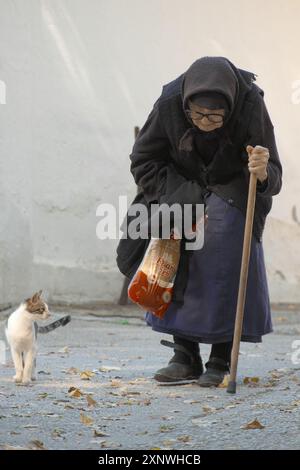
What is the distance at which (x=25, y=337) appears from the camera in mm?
5730

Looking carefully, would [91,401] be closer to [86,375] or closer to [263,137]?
[86,375]

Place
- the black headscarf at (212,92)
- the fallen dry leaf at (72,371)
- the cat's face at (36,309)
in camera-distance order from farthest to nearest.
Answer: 1. the fallen dry leaf at (72,371)
2. the cat's face at (36,309)
3. the black headscarf at (212,92)

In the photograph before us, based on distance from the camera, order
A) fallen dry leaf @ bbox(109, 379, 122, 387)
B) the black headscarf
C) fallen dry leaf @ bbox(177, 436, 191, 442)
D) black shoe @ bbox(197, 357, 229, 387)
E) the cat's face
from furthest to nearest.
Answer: the cat's face → fallen dry leaf @ bbox(109, 379, 122, 387) → black shoe @ bbox(197, 357, 229, 387) → the black headscarf → fallen dry leaf @ bbox(177, 436, 191, 442)

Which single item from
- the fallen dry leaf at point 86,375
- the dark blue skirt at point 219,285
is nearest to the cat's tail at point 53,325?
the fallen dry leaf at point 86,375

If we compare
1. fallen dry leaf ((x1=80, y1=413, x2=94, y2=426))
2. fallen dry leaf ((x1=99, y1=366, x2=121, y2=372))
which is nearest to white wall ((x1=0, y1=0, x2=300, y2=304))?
fallen dry leaf ((x1=99, y1=366, x2=121, y2=372))

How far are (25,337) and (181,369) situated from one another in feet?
2.56

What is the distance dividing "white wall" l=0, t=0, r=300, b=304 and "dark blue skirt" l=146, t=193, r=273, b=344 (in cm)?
440

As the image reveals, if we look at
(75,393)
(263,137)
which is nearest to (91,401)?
(75,393)

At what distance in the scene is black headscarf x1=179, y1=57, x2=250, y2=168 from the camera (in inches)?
203

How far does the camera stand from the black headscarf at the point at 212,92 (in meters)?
5.14

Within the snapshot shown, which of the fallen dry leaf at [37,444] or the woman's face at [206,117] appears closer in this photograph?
the fallen dry leaf at [37,444]

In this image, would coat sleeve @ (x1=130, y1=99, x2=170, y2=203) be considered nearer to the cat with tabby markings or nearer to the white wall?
the cat with tabby markings

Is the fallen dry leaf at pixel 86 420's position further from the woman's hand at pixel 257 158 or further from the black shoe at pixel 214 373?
the woman's hand at pixel 257 158
